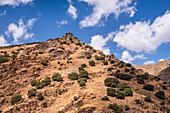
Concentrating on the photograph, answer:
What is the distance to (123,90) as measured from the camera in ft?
107

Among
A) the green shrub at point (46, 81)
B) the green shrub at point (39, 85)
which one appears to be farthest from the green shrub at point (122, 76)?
the green shrub at point (39, 85)

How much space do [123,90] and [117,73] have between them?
8813 mm

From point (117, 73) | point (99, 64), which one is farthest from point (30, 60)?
point (117, 73)

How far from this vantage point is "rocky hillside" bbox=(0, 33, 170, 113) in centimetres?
2559

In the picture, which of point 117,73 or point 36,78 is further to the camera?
point 117,73

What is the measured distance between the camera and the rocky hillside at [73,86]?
84.0 feet

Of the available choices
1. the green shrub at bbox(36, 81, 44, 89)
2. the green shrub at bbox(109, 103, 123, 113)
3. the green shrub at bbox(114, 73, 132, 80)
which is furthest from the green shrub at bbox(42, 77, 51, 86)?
the green shrub at bbox(114, 73, 132, 80)

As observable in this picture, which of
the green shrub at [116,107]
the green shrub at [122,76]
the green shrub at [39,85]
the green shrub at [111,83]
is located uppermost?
the green shrub at [122,76]

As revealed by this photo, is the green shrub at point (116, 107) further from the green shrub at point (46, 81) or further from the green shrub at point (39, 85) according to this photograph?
the green shrub at point (39, 85)

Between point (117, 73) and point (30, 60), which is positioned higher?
point (30, 60)

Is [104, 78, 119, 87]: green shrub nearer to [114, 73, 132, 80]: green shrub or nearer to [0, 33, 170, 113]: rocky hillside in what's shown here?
[0, 33, 170, 113]: rocky hillside

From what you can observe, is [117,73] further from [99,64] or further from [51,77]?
[51,77]

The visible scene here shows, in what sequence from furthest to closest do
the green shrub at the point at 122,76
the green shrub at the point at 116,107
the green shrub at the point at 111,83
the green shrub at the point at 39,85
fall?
the green shrub at the point at 122,76
the green shrub at the point at 111,83
the green shrub at the point at 39,85
the green shrub at the point at 116,107

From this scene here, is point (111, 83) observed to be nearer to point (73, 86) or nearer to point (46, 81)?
point (73, 86)
